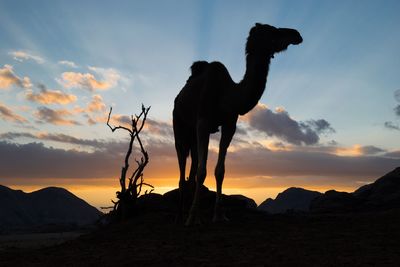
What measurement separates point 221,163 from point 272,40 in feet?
11.0

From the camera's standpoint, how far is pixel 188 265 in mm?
6605

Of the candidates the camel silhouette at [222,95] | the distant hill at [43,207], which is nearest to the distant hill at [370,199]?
the camel silhouette at [222,95]

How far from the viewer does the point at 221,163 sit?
11328mm

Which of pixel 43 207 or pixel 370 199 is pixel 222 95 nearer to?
pixel 370 199

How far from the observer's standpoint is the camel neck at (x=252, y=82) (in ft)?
33.3

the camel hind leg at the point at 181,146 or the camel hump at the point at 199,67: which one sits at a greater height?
the camel hump at the point at 199,67

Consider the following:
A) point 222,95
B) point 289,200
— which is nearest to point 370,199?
point 222,95

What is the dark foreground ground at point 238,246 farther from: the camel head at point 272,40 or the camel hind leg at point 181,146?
the camel head at point 272,40

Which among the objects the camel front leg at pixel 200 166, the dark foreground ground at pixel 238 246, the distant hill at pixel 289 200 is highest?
the distant hill at pixel 289 200

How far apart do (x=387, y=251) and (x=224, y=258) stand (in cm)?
267

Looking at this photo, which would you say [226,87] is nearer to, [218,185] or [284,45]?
[284,45]

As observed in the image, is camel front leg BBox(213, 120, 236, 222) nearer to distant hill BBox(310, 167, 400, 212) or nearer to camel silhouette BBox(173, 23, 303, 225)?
camel silhouette BBox(173, 23, 303, 225)

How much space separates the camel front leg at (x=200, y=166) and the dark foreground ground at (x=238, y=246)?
0.34 m

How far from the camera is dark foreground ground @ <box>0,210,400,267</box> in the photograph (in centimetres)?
676
